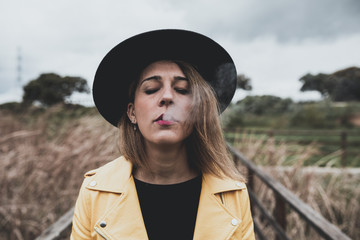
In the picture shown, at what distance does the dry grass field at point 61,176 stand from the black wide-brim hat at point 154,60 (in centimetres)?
85

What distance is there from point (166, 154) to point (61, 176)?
77.9 inches

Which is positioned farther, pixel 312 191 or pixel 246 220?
pixel 312 191

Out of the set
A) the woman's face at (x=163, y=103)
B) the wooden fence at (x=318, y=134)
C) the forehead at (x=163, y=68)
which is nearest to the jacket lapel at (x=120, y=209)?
the woman's face at (x=163, y=103)

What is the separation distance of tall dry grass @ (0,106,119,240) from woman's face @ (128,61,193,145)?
108 cm

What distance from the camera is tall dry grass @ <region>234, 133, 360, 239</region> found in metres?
2.76

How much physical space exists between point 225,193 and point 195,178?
0.18m

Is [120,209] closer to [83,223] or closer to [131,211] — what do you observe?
[131,211]

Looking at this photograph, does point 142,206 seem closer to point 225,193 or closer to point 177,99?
point 225,193

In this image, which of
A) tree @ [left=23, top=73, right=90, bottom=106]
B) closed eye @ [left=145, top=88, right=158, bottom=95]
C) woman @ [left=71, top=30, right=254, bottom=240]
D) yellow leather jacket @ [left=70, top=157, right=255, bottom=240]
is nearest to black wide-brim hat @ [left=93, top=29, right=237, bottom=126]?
woman @ [left=71, top=30, right=254, bottom=240]

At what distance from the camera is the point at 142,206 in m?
1.17

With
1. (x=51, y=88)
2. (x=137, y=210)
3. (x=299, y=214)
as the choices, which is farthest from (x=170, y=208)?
(x=51, y=88)

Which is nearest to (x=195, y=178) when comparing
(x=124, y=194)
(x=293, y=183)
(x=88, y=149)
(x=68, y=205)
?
(x=124, y=194)

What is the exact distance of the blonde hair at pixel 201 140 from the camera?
3.80ft

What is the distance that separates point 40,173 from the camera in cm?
257
